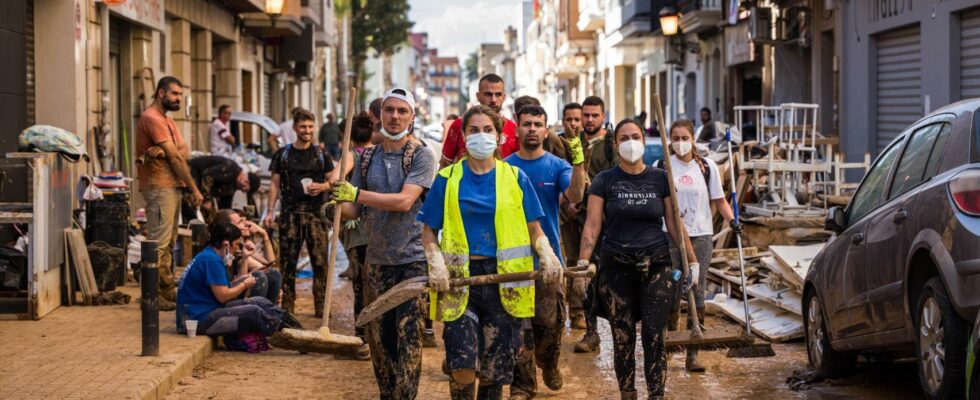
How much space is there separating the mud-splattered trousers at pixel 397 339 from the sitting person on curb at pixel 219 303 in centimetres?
263

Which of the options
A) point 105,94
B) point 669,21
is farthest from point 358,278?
point 669,21

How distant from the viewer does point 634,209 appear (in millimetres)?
7895

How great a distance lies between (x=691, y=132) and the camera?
9.70 m

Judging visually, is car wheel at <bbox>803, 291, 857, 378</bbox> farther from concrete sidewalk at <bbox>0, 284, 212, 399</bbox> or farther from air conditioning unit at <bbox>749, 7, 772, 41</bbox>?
air conditioning unit at <bbox>749, 7, 772, 41</bbox>

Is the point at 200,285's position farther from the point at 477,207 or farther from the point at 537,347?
the point at 477,207

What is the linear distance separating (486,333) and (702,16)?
84.6 feet

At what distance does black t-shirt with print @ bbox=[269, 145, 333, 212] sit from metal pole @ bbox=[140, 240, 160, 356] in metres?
2.77

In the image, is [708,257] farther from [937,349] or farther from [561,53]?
[561,53]

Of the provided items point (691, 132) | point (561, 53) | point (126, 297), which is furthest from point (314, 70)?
point (691, 132)

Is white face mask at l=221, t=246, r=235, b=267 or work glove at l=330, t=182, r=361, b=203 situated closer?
work glove at l=330, t=182, r=361, b=203

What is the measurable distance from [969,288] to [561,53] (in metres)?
57.2

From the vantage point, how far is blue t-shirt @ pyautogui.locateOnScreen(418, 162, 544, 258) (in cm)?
680

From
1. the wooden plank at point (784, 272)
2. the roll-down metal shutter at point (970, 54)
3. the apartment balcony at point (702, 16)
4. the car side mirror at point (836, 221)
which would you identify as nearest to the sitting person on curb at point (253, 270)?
the wooden plank at point (784, 272)

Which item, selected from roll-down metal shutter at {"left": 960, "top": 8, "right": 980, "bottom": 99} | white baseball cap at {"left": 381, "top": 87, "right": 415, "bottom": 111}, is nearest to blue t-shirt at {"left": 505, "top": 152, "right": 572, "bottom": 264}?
white baseball cap at {"left": 381, "top": 87, "right": 415, "bottom": 111}
